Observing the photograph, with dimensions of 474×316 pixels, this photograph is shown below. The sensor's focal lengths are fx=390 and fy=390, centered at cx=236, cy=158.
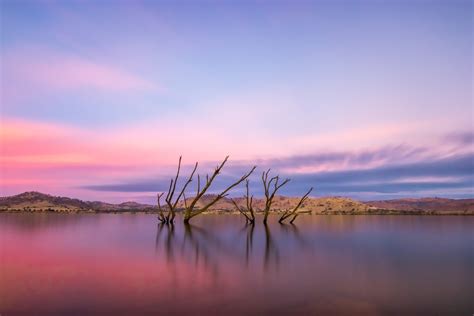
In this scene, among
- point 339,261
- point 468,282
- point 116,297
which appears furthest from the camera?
point 339,261

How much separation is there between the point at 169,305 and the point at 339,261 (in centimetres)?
852

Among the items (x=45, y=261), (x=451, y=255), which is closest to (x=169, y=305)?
(x=45, y=261)

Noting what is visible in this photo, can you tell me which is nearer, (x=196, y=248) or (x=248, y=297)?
(x=248, y=297)

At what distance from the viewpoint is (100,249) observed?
57.2 feet

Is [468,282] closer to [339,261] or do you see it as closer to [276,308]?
[339,261]

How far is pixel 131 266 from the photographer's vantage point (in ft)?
41.5

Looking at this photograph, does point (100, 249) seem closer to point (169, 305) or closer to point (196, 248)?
point (196, 248)

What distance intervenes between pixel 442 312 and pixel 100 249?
14169mm

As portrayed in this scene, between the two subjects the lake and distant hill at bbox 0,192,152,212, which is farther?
distant hill at bbox 0,192,152,212

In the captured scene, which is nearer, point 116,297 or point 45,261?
point 116,297

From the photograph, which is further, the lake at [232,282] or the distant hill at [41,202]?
the distant hill at [41,202]

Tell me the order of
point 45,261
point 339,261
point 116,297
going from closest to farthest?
point 116,297 → point 45,261 → point 339,261

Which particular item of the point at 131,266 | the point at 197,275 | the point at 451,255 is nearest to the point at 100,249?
the point at 131,266

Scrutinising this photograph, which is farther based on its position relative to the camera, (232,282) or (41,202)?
(41,202)
